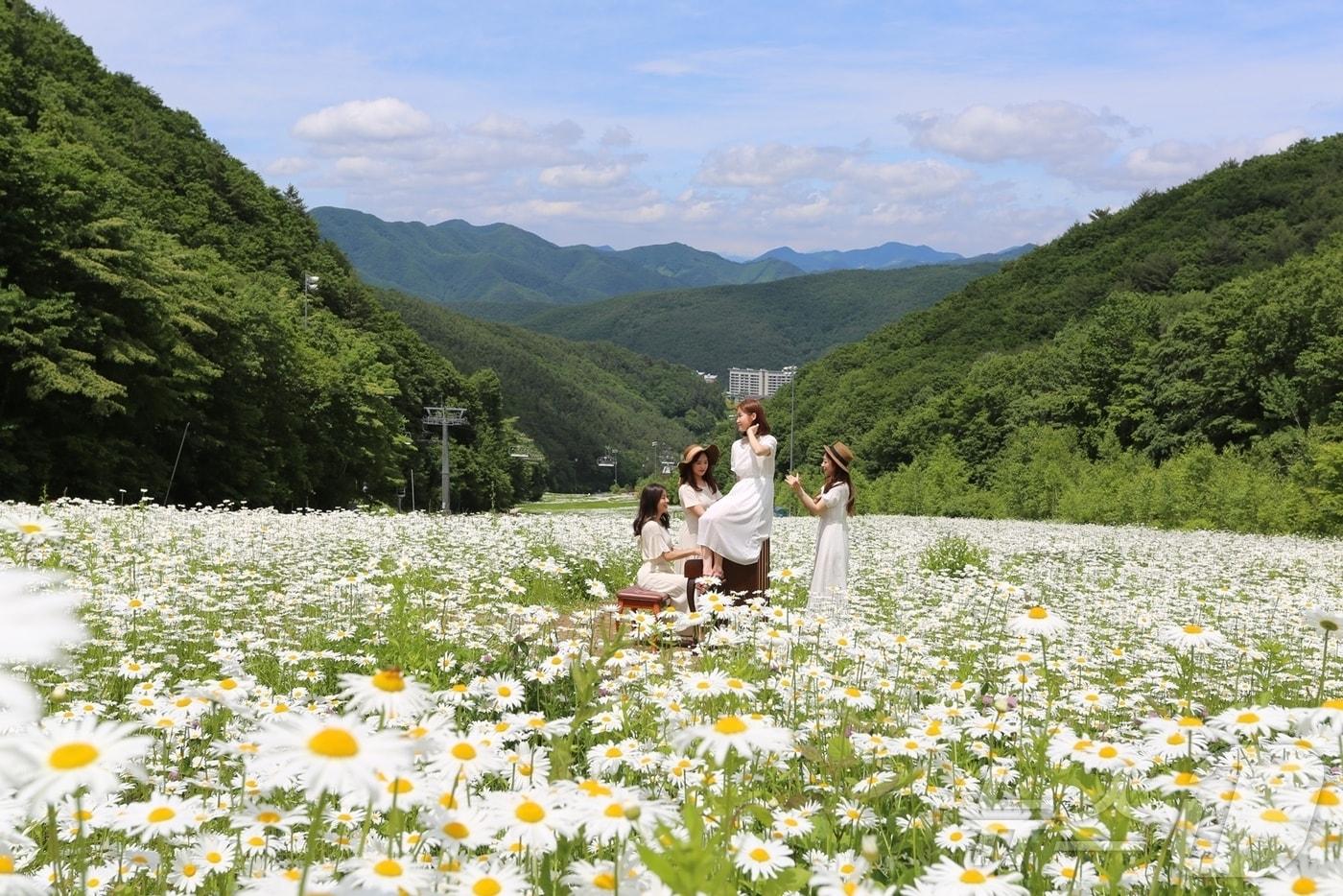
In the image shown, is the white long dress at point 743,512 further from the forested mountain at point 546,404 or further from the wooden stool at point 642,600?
the forested mountain at point 546,404

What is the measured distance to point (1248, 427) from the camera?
153ft

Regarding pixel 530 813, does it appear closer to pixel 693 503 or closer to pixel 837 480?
pixel 693 503

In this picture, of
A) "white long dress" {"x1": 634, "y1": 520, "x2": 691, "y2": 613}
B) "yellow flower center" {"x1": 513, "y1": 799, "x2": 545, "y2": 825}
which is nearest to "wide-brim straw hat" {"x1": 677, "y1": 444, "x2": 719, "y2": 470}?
"white long dress" {"x1": 634, "y1": 520, "x2": 691, "y2": 613}

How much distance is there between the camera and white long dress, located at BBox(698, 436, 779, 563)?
31.0 feet

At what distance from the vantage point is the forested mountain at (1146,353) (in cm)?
4472

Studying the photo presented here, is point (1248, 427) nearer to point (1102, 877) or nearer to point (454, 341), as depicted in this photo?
point (1102, 877)

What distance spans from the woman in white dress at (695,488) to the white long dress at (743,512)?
0.29m

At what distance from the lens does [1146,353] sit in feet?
188

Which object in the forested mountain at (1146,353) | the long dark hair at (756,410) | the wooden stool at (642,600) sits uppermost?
the forested mountain at (1146,353)

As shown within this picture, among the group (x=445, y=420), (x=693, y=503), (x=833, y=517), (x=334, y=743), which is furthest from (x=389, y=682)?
(x=445, y=420)

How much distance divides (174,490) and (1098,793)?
1664 inches

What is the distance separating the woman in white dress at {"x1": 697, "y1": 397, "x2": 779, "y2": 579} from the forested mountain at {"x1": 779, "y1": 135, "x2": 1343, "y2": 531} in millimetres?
20906

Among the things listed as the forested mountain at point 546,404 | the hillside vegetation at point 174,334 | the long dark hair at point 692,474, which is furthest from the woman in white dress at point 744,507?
the forested mountain at point 546,404

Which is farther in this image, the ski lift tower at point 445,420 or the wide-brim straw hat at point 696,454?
the ski lift tower at point 445,420
